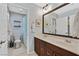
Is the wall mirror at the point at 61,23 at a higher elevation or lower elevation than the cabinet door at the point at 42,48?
higher

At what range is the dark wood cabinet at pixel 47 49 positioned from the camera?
1.45 m

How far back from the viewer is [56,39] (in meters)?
1.51

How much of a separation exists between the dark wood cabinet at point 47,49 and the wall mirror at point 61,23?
16cm

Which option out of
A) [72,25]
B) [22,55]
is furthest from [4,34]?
[72,25]

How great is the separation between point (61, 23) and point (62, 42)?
0.83 ft

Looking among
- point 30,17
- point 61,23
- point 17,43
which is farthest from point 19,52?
point 61,23

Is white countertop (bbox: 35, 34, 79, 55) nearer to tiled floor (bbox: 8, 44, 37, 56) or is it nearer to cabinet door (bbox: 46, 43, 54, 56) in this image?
cabinet door (bbox: 46, 43, 54, 56)

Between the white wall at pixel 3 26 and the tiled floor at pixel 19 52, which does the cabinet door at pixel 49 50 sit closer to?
the tiled floor at pixel 19 52

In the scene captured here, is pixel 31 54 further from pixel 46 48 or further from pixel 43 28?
pixel 43 28

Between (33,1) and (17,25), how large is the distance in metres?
0.40

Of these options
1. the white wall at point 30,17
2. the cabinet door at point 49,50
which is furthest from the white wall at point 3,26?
the cabinet door at point 49,50

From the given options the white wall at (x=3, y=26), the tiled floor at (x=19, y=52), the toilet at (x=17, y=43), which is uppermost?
the white wall at (x=3, y=26)

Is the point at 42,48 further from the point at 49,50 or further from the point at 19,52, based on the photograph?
the point at 19,52

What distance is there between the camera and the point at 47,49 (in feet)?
5.08
